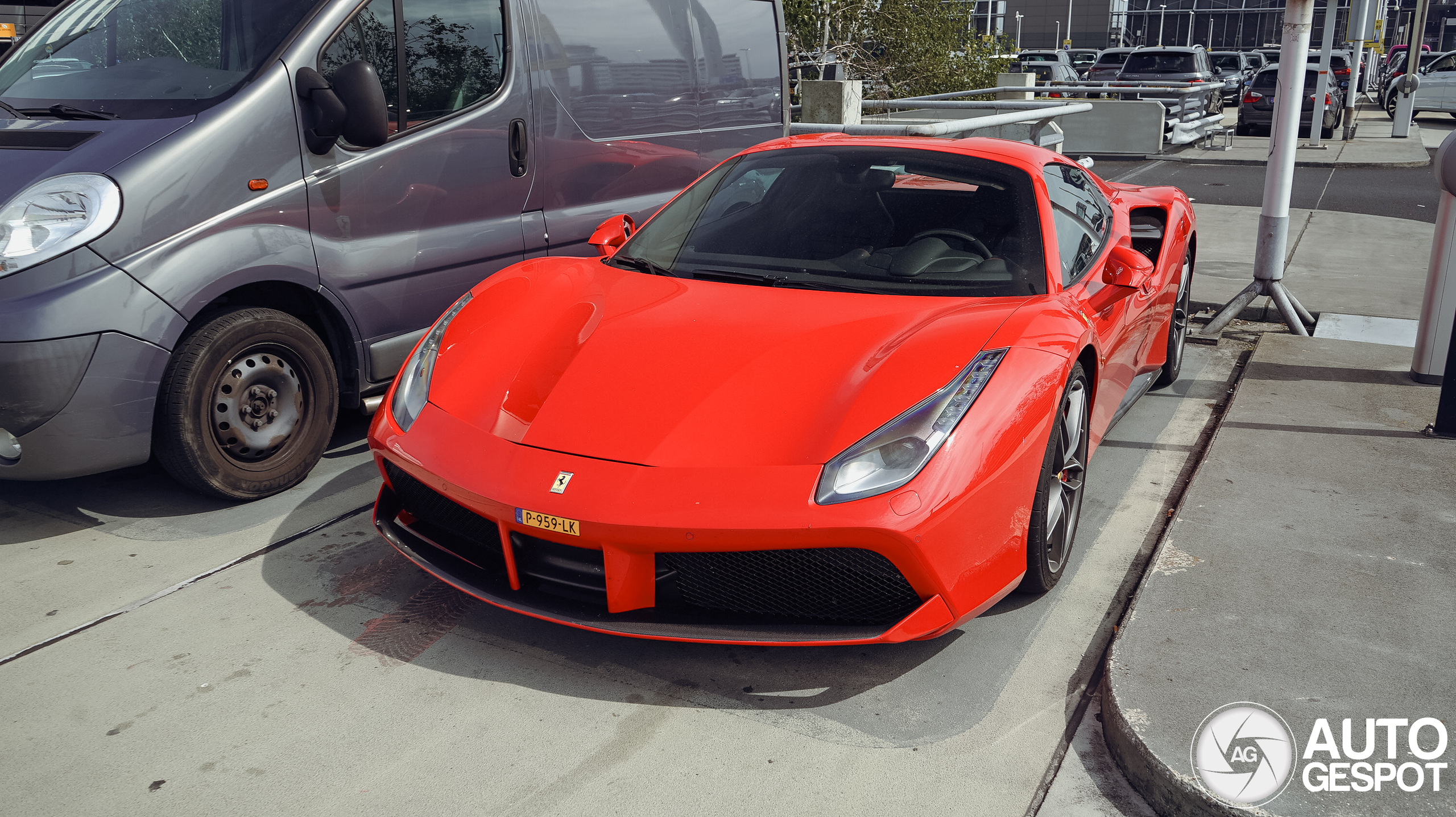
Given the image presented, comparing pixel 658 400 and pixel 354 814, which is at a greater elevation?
pixel 658 400

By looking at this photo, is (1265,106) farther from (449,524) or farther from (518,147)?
(449,524)

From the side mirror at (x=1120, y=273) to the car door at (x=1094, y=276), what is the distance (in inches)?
1.0

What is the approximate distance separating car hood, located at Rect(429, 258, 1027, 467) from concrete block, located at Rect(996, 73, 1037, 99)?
16585 mm

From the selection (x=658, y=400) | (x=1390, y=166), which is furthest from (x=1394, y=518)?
(x=1390, y=166)

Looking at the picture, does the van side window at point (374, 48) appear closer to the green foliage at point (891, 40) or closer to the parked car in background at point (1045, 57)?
the green foliage at point (891, 40)

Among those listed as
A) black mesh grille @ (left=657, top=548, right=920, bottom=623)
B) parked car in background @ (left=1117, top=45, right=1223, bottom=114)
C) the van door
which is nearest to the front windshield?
the van door

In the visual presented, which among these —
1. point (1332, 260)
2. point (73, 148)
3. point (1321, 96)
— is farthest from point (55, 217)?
point (1321, 96)

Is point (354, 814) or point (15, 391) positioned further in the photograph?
point (15, 391)

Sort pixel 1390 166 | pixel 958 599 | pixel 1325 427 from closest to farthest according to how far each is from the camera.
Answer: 1. pixel 958 599
2. pixel 1325 427
3. pixel 1390 166

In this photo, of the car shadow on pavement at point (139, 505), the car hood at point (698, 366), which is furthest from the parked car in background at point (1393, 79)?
the car shadow on pavement at point (139, 505)

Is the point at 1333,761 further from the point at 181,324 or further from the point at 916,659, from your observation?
the point at 181,324

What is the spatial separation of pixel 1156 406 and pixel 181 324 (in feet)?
13.6

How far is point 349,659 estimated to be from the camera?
9.77 ft

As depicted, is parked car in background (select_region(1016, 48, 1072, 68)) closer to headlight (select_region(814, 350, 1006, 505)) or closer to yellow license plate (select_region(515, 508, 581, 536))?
headlight (select_region(814, 350, 1006, 505))
